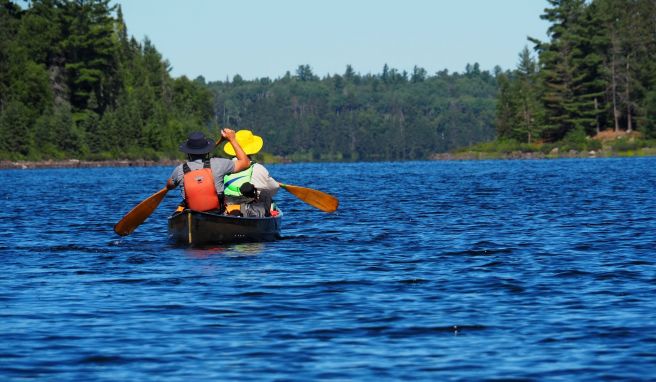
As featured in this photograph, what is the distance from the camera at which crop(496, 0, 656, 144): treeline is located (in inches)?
6196

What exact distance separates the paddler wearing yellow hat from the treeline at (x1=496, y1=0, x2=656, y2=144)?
132 meters

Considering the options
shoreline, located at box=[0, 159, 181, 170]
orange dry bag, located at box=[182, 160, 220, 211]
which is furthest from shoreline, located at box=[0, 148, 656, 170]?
orange dry bag, located at box=[182, 160, 220, 211]

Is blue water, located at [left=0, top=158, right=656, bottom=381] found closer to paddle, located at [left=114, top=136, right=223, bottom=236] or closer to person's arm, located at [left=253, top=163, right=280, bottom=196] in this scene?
paddle, located at [left=114, top=136, right=223, bottom=236]

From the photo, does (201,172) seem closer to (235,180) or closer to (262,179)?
(235,180)

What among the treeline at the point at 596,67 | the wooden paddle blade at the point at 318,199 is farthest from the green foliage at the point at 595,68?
the wooden paddle blade at the point at 318,199

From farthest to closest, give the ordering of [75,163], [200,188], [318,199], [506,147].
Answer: [506,147]
[75,163]
[318,199]
[200,188]

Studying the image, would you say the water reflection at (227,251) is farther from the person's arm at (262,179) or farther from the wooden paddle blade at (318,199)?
the wooden paddle blade at (318,199)

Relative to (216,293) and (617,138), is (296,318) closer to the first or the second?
(216,293)

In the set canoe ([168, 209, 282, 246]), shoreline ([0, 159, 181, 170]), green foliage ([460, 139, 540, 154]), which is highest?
canoe ([168, 209, 282, 246])

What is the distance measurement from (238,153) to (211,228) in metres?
1.92

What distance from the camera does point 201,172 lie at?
2431 centimetres

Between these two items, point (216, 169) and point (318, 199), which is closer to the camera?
point (216, 169)

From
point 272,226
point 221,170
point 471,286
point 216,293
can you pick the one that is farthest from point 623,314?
point 272,226

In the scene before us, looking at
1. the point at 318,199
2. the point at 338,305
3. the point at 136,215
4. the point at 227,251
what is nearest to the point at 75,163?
the point at 318,199
